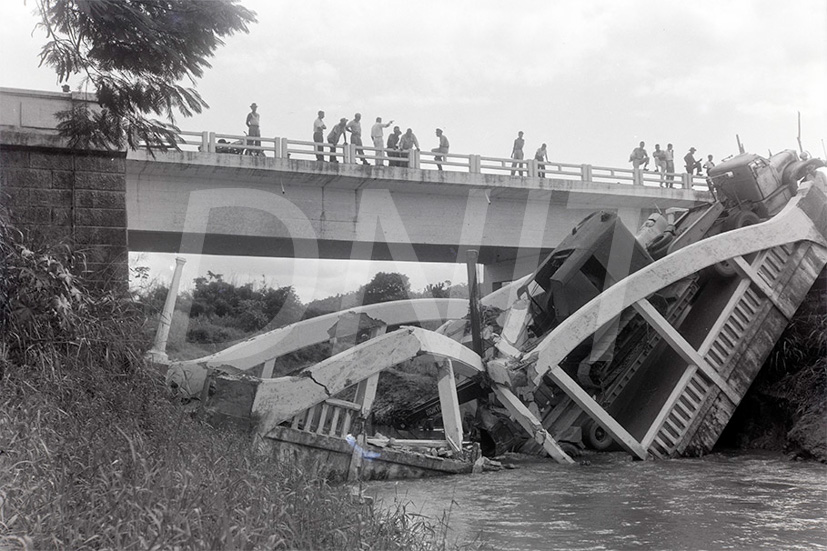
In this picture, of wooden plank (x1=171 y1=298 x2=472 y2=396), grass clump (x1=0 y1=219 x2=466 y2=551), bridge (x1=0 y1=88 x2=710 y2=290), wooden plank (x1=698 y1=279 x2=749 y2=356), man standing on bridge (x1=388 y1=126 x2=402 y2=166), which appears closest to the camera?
grass clump (x1=0 y1=219 x2=466 y2=551)

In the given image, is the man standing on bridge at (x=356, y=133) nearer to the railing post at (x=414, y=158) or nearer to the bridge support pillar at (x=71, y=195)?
the railing post at (x=414, y=158)

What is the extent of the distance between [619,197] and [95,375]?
1772 centimetres

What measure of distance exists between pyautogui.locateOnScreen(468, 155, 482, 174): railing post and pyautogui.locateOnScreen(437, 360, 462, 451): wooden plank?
40.3 ft

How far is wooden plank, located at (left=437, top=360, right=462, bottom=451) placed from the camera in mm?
8672

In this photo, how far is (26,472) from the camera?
4.46 m

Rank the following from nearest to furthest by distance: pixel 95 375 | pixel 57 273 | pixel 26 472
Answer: pixel 26 472 → pixel 95 375 → pixel 57 273

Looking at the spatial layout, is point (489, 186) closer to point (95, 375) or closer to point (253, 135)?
point (253, 135)

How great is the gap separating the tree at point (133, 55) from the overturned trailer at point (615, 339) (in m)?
2.82

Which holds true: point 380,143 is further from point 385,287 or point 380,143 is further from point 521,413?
point 521,413

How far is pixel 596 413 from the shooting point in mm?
9516

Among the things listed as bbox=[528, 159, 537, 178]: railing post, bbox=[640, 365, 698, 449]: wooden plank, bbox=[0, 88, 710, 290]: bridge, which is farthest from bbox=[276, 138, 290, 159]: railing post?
bbox=[640, 365, 698, 449]: wooden plank

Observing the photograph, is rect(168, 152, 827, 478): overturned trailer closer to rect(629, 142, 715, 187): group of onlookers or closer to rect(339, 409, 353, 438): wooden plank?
rect(339, 409, 353, 438): wooden plank

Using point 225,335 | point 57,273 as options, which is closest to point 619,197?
point 225,335

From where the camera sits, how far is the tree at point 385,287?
25156mm
